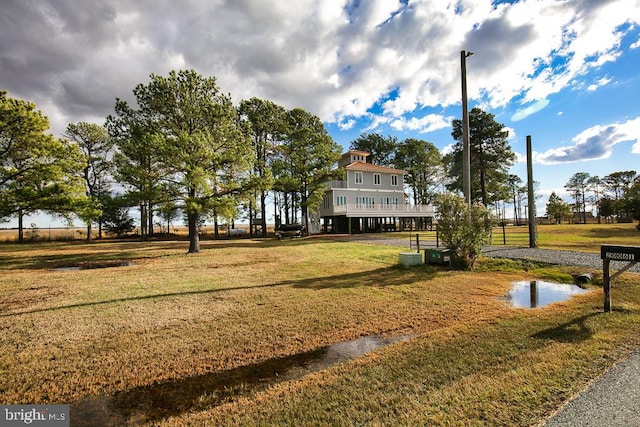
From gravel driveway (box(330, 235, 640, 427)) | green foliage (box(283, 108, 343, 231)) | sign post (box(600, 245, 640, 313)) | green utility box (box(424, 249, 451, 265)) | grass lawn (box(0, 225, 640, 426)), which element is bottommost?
grass lawn (box(0, 225, 640, 426))

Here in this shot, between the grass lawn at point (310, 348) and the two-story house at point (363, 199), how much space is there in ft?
85.0

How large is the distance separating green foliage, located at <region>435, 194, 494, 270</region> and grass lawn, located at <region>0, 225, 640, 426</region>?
6.11ft

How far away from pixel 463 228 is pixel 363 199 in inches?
1050

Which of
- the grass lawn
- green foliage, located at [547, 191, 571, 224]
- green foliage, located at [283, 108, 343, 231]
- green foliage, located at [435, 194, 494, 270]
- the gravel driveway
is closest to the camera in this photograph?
the gravel driveway

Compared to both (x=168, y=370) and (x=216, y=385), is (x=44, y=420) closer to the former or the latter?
(x=168, y=370)

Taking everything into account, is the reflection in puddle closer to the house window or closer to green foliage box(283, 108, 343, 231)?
green foliage box(283, 108, 343, 231)

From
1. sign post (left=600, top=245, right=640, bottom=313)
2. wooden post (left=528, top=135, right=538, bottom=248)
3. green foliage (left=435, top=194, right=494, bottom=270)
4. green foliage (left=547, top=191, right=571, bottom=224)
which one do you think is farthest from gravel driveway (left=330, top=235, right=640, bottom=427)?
green foliage (left=547, top=191, right=571, bottom=224)

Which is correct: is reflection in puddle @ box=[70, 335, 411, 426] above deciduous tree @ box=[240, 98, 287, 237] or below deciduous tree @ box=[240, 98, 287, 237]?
below

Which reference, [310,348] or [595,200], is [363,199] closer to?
[310,348]

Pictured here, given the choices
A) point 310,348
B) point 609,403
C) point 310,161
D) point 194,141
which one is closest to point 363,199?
point 310,161

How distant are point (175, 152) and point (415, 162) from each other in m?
40.6

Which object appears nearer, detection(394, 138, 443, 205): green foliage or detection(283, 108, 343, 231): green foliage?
detection(283, 108, 343, 231): green foliage

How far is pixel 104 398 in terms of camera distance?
137 inches

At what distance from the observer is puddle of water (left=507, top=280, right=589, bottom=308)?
6.95m
